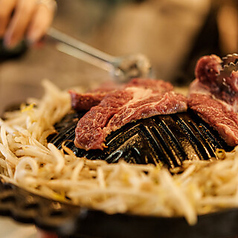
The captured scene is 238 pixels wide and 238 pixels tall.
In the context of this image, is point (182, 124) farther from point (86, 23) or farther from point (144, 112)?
point (86, 23)

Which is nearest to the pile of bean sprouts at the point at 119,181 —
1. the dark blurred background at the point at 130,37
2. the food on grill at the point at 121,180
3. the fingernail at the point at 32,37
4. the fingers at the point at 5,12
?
the food on grill at the point at 121,180

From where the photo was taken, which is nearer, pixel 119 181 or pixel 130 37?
pixel 119 181

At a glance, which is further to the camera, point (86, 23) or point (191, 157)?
point (86, 23)

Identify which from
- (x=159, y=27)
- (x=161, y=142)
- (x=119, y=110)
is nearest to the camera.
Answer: (x=161, y=142)

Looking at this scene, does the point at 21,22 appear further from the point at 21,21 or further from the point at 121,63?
the point at 121,63

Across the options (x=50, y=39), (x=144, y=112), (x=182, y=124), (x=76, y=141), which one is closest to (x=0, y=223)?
(x=76, y=141)

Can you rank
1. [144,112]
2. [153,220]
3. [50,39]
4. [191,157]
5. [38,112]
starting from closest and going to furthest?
[153,220]
[191,157]
[144,112]
[38,112]
[50,39]

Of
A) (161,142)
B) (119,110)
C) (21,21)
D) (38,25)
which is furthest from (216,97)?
(21,21)

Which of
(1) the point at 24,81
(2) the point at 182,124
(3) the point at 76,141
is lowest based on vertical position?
(1) the point at 24,81
